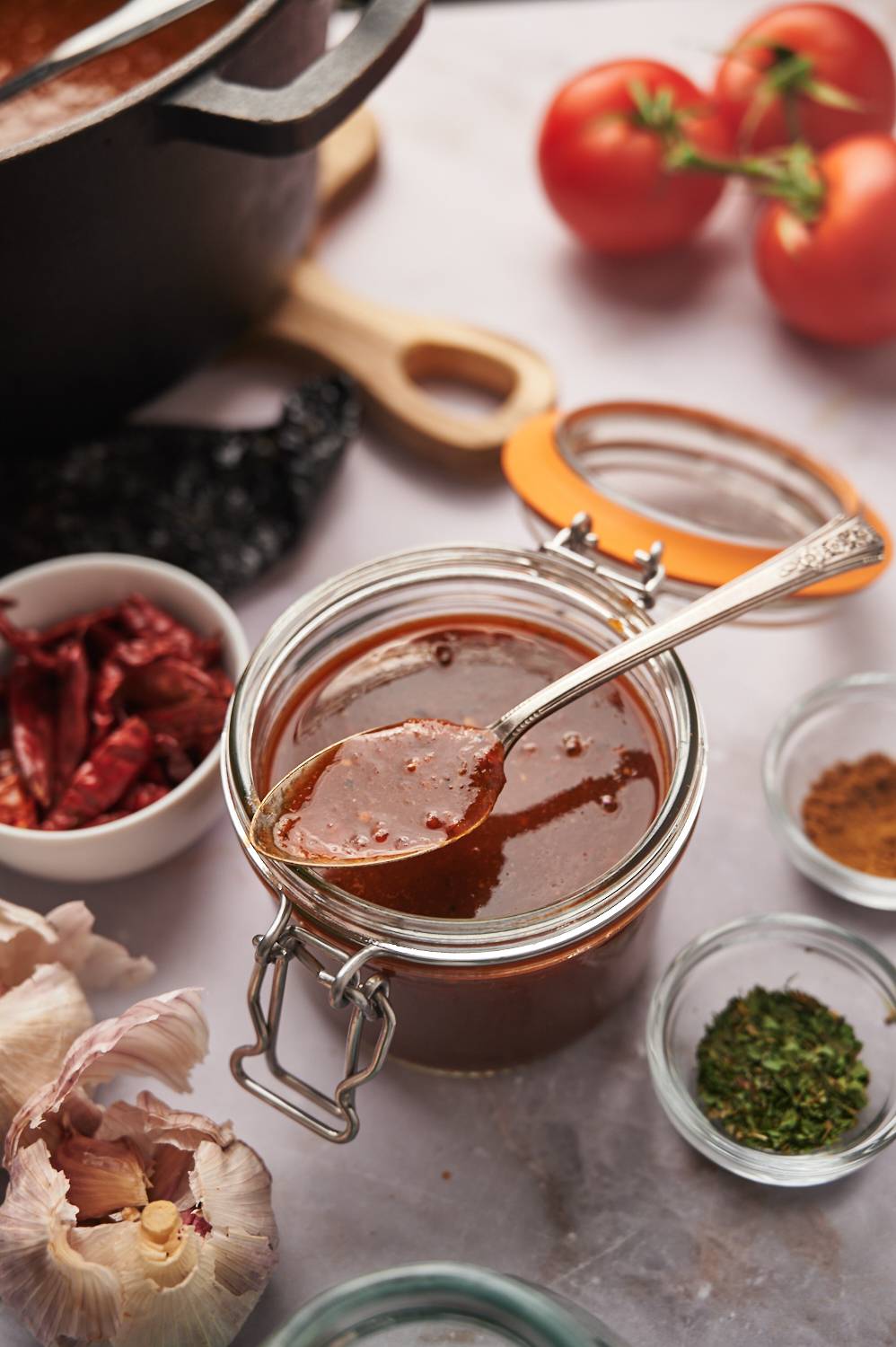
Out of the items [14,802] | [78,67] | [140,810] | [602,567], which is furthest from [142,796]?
[78,67]

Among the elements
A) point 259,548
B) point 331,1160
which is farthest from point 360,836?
point 259,548

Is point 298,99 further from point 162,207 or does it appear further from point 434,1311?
point 434,1311

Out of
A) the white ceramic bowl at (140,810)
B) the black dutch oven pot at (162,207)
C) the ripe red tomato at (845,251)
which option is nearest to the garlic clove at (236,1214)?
the white ceramic bowl at (140,810)

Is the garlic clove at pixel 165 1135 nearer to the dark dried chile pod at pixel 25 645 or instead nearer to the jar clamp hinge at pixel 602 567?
the dark dried chile pod at pixel 25 645

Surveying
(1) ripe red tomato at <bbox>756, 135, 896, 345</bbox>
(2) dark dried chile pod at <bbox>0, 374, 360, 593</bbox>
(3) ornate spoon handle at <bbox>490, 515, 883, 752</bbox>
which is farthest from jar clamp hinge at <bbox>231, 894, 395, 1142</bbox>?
(1) ripe red tomato at <bbox>756, 135, 896, 345</bbox>

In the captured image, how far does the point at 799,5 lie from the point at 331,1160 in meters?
1.56

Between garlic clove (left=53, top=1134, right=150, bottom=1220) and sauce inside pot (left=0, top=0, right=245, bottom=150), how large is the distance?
0.97 m

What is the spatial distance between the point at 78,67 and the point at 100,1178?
3.56 feet

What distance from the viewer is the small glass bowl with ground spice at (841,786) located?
4.14 feet

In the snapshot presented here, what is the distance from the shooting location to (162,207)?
4.16 ft

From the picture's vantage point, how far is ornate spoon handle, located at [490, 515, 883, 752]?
106 centimetres

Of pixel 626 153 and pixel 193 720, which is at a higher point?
pixel 626 153

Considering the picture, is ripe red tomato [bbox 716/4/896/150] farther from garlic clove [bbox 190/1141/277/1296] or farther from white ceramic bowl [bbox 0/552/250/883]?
garlic clove [bbox 190/1141/277/1296]

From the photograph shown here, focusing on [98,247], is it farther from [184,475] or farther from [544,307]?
[544,307]
